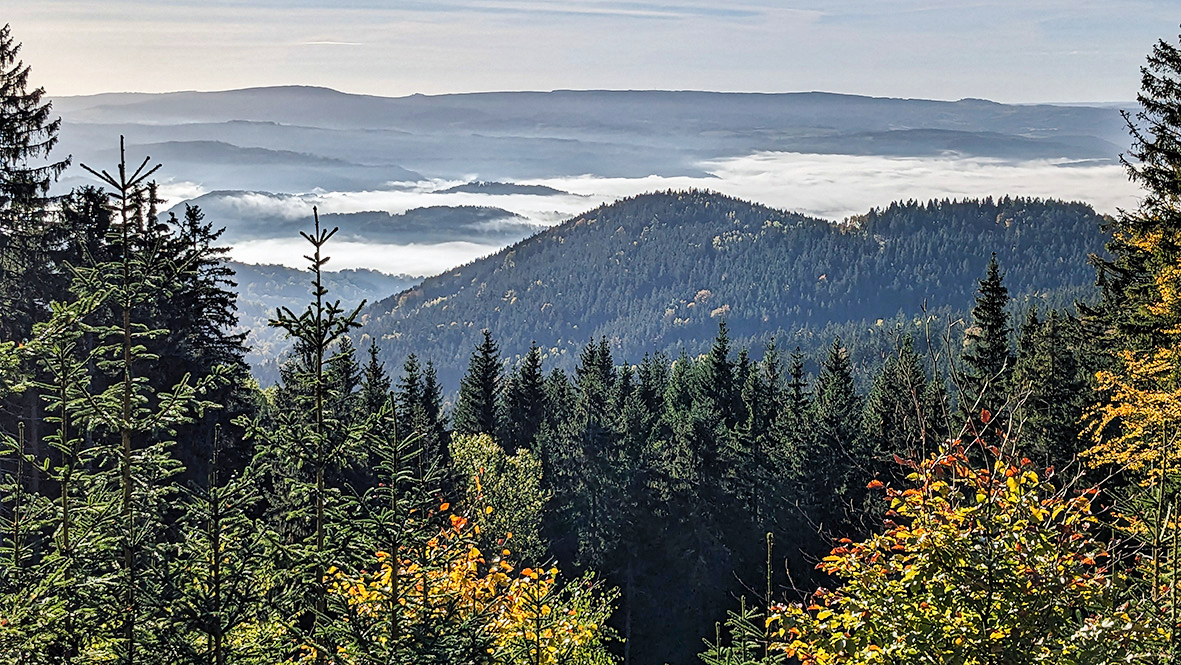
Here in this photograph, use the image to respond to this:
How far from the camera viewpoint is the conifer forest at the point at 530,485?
9.02m

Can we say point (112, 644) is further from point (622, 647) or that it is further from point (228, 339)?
point (622, 647)

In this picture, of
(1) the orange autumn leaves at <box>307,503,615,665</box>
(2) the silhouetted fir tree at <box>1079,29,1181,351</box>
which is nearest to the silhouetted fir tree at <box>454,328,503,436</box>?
(2) the silhouetted fir tree at <box>1079,29,1181,351</box>

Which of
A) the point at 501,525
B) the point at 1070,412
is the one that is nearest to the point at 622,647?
the point at 501,525

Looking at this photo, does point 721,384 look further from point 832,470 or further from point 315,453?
point 315,453

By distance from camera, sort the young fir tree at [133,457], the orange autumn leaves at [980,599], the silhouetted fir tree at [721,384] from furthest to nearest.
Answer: the silhouetted fir tree at [721,384] → the young fir tree at [133,457] → the orange autumn leaves at [980,599]

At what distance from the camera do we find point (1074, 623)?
8797 millimetres

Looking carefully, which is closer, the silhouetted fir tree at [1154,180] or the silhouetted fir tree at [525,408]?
the silhouetted fir tree at [1154,180]

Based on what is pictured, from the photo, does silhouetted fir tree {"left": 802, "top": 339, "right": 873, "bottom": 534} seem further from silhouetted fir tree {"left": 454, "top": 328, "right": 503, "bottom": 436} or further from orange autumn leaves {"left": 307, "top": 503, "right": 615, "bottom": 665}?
orange autumn leaves {"left": 307, "top": 503, "right": 615, "bottom": 665}

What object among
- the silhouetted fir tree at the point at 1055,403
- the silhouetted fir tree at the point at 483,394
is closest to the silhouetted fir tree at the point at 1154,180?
the silhouetted fir tree at the point at 1055,403

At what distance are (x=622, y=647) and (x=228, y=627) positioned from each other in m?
38.5

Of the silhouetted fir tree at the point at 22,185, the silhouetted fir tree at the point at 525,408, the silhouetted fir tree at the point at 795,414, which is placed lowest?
the silhouetted fir tree at the point at 525,408

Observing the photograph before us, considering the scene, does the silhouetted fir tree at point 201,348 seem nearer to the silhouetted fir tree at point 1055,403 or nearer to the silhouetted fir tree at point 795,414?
the silhouetted fir tree at point 1055,403

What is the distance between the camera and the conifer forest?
9.02m

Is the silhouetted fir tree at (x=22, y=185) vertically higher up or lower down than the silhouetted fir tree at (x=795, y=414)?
higher up
